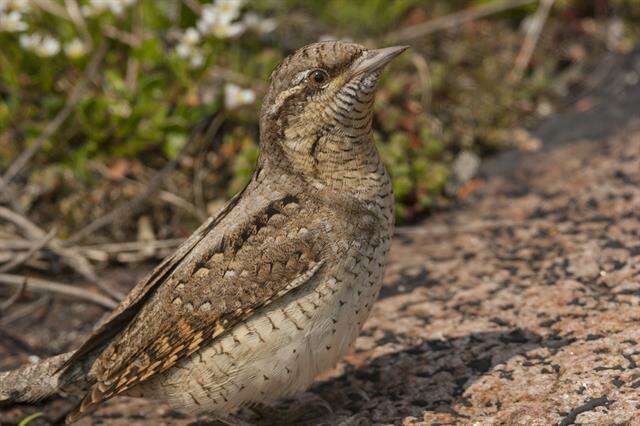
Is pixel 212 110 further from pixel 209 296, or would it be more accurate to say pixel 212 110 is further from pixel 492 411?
pixel 492 411

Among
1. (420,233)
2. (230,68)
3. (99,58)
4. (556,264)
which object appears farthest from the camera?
(230,68)

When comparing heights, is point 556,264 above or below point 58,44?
below

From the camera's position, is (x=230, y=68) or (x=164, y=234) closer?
(x=164, y=234)

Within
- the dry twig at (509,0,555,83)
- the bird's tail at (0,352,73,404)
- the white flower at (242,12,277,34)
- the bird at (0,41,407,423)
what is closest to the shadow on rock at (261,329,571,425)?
the bird at (0,41,407,423)

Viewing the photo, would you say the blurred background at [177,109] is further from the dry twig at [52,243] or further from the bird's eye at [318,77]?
the bird's eye at [318,77]

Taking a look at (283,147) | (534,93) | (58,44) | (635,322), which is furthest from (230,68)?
(635,322)

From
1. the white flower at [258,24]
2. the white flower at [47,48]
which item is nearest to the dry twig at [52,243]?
the white flower at [47,48]

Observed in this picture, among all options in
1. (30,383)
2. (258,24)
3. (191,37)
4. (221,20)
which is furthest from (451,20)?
(30,383)
